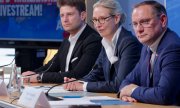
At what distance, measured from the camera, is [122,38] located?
385cm

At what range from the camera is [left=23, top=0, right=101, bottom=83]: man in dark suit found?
4.36 m

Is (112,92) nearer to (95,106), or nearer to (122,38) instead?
(122,38)

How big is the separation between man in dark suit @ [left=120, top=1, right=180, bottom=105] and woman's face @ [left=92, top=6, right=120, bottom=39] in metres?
0.50

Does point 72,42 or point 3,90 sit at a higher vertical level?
point 72,42

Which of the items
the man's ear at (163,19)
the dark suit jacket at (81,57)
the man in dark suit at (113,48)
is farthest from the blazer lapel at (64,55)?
the man's ear at (163,19)

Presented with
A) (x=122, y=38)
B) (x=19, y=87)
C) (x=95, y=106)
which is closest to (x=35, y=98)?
(x=95, y=106)

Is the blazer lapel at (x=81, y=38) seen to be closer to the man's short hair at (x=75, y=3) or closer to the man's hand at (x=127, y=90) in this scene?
the man's short hair at (x=75, y=3)

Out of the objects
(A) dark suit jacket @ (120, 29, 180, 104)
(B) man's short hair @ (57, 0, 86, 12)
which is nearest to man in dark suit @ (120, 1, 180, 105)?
(A) dark suit jacket @ (120, 29, 180, 104)

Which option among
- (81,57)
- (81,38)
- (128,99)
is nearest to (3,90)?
(128,99)

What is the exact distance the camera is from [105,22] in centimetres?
389

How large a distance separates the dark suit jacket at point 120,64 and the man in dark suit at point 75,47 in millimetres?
373

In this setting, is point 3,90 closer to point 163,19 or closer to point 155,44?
point 155,44

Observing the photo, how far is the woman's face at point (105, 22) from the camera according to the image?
388 cm

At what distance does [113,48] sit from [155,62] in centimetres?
73
